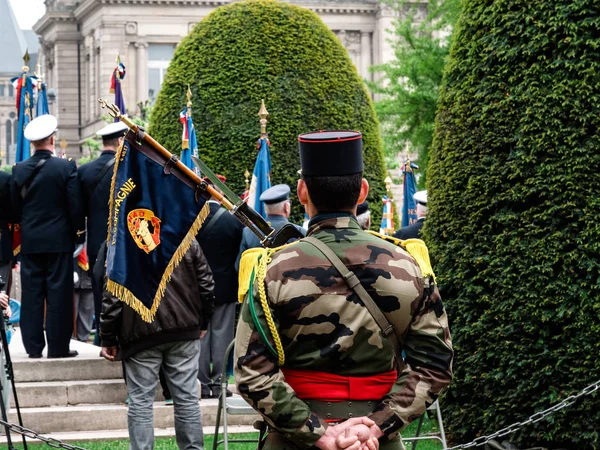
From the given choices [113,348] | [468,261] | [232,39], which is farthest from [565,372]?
[232,39]

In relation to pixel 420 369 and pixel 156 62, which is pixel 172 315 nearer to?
pixel 420 369

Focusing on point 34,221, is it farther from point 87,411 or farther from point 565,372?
point 565,372

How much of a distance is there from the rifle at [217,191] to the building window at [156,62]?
195ft

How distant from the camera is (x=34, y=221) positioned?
32.3ft

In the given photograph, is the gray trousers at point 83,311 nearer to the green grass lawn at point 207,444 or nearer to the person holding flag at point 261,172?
the person holding flag at point 261,172

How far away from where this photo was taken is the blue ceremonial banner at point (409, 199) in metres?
17.3

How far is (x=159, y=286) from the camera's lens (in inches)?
261

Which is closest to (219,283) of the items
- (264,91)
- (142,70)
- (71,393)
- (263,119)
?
(71,393)

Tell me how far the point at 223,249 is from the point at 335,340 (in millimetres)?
6407

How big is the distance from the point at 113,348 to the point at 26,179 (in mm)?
3387

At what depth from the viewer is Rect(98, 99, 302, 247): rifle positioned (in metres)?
4.42

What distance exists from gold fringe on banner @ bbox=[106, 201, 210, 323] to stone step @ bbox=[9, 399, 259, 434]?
280cm

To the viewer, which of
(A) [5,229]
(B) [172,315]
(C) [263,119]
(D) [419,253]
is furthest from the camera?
(C) [263,119]

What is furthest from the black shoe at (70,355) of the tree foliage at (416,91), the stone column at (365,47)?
A: the stone column at (365,47)
